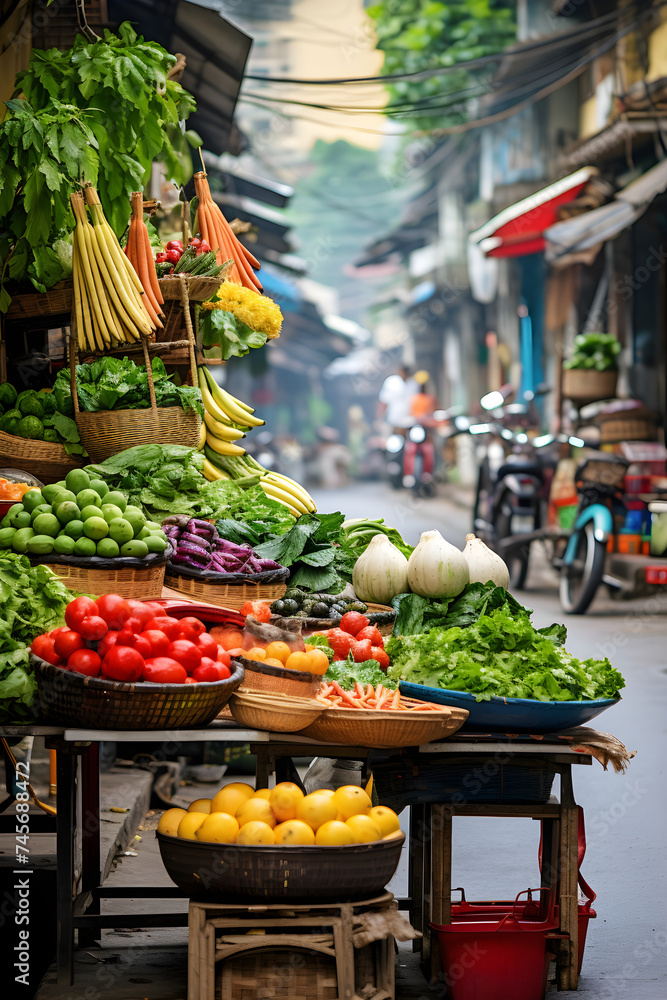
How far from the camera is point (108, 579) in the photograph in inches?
171

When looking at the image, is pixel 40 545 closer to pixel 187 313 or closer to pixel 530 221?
pixel 187 313

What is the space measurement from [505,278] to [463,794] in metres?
20.2

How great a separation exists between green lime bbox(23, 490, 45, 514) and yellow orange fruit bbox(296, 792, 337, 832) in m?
1.79

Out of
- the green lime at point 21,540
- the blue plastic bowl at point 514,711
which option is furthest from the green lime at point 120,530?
the blue plastic bowl at point 514,711

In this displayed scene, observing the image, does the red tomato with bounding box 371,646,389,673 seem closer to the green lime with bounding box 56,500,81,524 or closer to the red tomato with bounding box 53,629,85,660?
the red tomato with bounding box 53,629,85,660

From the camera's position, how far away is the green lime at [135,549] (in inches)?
172

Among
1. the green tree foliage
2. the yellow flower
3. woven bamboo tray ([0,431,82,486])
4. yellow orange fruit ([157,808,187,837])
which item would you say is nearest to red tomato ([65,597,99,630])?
yellow orange fruit ([157,808,187,837])

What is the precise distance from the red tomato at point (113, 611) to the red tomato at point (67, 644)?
11 centimetres

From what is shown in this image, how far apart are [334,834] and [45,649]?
1.14 metres

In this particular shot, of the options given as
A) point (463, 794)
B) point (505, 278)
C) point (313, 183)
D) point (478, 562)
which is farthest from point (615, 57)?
point (313, 183)

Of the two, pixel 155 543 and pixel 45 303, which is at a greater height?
pixel 45 303

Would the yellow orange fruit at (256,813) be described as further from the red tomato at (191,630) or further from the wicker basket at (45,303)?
the wicker basket at (45,303)

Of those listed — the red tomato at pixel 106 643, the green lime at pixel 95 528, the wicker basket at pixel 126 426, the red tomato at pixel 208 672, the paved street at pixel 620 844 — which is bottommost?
the paved street at pixel 620 844

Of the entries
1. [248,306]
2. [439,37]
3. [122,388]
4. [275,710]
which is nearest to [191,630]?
[275,710]
